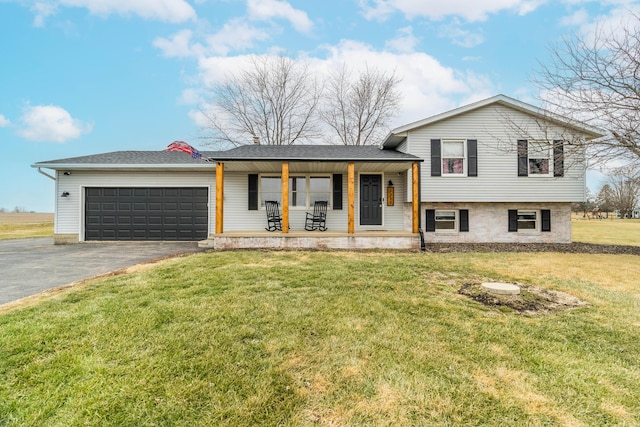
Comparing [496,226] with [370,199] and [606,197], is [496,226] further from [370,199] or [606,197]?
[606,197]

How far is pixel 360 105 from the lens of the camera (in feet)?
62.3

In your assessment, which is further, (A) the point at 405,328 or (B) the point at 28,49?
(B) the point at 28,49

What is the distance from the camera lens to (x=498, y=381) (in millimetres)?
2055

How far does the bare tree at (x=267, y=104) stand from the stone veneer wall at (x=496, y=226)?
38.1 feet

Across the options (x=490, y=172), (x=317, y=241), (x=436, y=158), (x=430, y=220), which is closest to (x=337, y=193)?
(x=317, y=241)

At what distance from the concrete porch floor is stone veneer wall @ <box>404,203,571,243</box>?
7.05 ft

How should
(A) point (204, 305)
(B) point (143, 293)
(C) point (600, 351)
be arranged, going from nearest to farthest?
(C) point (600, 351)
(A) point (204, 305)
(B) point (143, 293)

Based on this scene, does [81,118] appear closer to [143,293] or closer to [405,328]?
[143,293]

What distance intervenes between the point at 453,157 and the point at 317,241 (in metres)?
5.30

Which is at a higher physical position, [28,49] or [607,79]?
[28,49]

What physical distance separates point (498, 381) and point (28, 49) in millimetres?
16528

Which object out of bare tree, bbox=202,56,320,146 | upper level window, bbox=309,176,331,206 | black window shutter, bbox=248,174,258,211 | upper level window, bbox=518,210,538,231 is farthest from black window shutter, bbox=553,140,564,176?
bare tree, bbox=202,56,320,146

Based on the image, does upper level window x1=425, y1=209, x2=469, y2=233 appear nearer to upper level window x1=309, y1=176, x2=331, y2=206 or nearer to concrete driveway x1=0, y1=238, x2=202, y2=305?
upper level window x1=309, y1=176, x2=331, y2=206

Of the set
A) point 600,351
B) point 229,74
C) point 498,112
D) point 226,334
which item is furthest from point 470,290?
point 229,74
